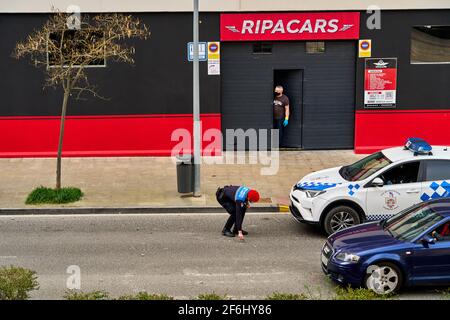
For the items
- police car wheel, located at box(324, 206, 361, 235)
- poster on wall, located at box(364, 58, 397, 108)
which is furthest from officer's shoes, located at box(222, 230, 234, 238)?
poster on wall, located at box(364, 58, 397, 108)

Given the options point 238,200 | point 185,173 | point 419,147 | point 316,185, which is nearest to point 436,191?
point 419,147

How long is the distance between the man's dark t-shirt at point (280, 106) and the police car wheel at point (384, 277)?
11308mm

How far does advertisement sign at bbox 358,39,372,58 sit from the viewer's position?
2036 centimetres

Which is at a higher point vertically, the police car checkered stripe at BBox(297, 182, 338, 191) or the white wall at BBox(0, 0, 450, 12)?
the white wall at BBox(0, 0, 450, 12)

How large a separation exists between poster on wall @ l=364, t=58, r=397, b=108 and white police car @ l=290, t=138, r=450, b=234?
7439mm

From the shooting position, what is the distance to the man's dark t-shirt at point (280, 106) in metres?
20.8

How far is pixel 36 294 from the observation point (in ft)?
33.3

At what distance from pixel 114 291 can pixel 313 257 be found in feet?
11.7

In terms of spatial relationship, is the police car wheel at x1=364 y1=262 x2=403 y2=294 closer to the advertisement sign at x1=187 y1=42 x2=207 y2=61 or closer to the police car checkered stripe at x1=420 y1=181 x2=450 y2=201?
the police car checkered stripe at x1=420 y1=181 x2=450 y2=201

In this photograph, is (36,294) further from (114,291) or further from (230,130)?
(230,130)

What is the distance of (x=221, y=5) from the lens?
20.0m

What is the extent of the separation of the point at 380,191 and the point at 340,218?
0.87 m
